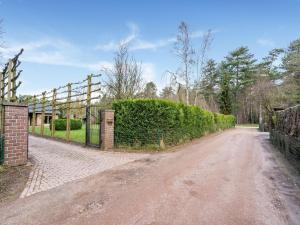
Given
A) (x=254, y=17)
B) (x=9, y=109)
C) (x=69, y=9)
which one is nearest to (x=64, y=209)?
(x=9, y=109)

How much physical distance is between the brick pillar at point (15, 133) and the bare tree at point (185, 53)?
675 inches

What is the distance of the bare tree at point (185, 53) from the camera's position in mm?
21375

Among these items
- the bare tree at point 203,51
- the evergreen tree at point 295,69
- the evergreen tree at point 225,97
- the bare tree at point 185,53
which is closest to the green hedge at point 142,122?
the bare tree at point 185,53

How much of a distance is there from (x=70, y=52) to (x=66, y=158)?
9.09m

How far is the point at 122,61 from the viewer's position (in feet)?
51.6

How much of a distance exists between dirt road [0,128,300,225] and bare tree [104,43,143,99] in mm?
10109

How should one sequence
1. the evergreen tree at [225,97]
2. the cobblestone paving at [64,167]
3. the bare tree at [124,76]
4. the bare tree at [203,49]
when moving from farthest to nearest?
the evergreen tree at [225,97] < the bare tree at [203,49] < the bare tree at [124,76] < the cobblestone paving at [64,167]

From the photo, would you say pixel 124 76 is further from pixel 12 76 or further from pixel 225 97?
pixel 225 97

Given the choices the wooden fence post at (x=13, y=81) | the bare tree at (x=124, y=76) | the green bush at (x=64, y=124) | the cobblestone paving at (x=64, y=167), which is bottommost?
the cobblestone paving at (x=64, y=167)

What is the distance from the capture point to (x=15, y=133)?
5.62m

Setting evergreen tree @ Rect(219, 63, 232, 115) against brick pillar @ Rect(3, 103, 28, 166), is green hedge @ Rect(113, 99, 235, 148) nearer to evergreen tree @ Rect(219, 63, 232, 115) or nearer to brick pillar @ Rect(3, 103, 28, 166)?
brick pillar @ Rect(3, 103, 28, 166)

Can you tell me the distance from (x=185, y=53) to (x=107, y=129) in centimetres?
1589

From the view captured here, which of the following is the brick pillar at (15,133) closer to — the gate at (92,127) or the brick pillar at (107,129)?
the brick pillar at (107,129)

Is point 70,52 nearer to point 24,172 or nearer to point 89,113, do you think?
point 89,113
